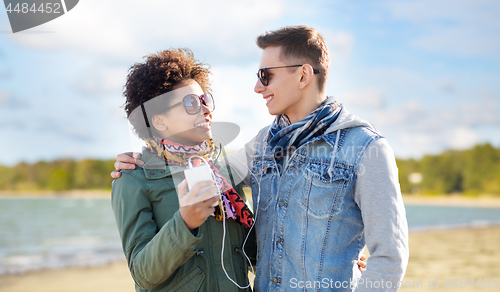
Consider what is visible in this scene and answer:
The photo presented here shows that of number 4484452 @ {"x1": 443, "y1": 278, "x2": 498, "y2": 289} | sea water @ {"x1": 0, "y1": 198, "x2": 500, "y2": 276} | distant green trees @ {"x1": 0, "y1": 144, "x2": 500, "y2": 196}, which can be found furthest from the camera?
distant green trees @ {"x1": 0, "y1": 144, "x2": 500, "y2": 196}

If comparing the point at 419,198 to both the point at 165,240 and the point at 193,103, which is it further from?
the point at 165,240

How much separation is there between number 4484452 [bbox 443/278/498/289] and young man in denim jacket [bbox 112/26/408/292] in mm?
7279

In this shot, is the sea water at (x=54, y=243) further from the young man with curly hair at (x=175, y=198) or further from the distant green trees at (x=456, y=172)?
the distant green trees at (x=456, y=172)

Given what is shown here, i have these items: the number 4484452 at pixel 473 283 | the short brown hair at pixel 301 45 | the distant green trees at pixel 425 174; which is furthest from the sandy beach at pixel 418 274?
the distant green trees at pixel 425 174

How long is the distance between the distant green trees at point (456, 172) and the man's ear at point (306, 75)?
194ft

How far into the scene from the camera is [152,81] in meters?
2.49

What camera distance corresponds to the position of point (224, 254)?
7.63 ft

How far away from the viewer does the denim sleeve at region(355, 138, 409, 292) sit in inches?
78.8

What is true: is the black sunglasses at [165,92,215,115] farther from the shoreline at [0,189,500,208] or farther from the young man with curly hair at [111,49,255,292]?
the shoreline at [0,189,500,208]

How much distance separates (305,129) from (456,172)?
2466 inches

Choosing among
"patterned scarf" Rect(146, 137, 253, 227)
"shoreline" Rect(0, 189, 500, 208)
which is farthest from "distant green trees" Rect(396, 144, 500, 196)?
"patterned scarf" Rect(146, 137, 253, 227)

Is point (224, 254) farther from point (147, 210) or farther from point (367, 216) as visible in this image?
point (367, 216)

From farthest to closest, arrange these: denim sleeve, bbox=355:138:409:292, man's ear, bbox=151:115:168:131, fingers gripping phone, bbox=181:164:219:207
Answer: man's ear, bbox=151:115:168:131, denim sleeve, bbox=355:138:409:292, fingers gripping phone, bbox=181:164:219:207

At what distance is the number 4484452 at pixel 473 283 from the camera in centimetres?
798
